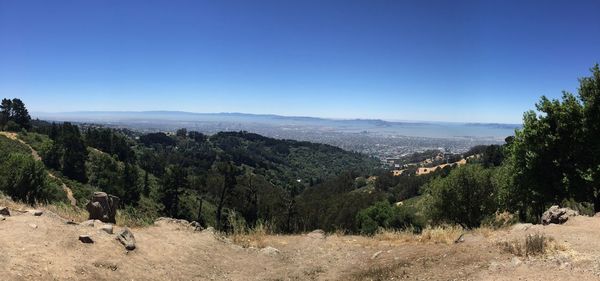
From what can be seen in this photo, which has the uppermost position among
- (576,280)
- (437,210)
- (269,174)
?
(576,280)

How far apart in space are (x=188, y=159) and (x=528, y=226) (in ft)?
506

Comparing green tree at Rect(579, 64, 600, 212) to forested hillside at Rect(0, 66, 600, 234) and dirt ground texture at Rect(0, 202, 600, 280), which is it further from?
dirt ground texture at Rect(0, 202, 600, 280)

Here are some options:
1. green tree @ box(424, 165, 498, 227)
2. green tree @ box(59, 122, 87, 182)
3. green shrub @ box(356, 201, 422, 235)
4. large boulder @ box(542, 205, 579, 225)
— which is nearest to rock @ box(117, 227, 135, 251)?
large boulder @ box(542, 205, 579, 225)

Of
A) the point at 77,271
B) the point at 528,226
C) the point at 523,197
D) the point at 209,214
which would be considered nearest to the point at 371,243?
the point at 528,226

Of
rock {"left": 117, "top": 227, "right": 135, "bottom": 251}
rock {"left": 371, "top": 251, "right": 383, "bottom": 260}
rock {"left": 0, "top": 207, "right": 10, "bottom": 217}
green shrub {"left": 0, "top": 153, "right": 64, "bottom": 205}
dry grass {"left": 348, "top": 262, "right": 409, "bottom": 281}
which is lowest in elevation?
green shrub {"left": 0, "top": 153, "right": 64, "bottom": 205}

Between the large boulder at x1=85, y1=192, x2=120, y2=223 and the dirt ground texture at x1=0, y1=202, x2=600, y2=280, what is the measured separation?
1024 mm

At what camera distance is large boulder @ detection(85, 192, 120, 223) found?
1078 cm

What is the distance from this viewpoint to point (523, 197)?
21.5 m

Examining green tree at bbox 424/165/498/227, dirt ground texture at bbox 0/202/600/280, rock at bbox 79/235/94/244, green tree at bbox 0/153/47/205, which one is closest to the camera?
dirt ground texture at bbox 0/202/600/280

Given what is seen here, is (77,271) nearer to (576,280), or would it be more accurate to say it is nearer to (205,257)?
(205,257)

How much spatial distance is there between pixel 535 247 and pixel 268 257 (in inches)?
245

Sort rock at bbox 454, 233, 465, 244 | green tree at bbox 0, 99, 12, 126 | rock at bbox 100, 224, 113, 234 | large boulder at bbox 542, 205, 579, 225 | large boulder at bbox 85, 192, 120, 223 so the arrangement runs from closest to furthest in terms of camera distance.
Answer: rock at bbox 100, 224, 113, 234, rock at bbox 454, 233, 465, 244, large boulder at bbox 85, 192, 120, 223, large boulder at bbox 542, 205, 579, 225, green tree at bbox 0, 99, 12, 126

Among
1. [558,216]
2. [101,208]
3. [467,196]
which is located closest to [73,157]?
[467,196]

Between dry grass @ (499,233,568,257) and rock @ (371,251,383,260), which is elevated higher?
dry grass @ (499,233,568,257)
